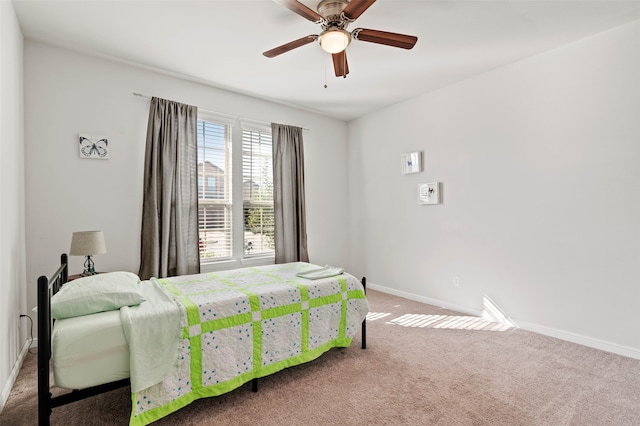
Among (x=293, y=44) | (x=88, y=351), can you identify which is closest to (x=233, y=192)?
(x=293, y=44)

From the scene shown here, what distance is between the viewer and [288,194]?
14.9ft

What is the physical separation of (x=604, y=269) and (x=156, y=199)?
4334 millimetres

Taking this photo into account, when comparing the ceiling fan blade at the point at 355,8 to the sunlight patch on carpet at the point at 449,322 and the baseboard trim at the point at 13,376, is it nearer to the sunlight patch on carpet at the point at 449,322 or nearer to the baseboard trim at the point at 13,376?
the sunlight patch on carpet at the point at 449,322

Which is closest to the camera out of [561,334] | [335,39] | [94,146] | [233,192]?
[335,39]

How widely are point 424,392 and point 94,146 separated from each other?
3653 mm

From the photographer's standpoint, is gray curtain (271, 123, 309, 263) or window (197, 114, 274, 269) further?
gray curtain (271, 123, 309, 263)

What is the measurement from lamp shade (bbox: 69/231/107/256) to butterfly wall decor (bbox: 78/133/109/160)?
0.93 meters

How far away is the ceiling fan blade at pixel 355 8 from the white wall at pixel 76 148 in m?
2.39

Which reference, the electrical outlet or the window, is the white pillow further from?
the electrical outlet

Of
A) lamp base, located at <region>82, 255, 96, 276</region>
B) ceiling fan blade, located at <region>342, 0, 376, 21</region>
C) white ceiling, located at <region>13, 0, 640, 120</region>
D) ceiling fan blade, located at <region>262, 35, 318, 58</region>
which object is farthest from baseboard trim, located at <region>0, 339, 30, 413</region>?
ceiling fan blade, located at <region>342, 0, 376, 21</region>

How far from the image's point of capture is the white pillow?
177 cm

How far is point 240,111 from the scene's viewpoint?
13.9 feet

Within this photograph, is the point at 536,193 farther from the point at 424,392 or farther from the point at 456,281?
the point at 424,392

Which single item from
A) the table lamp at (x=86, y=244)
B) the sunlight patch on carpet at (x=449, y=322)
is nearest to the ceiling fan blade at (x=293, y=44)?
the table lamp at (x=86, y=244)
